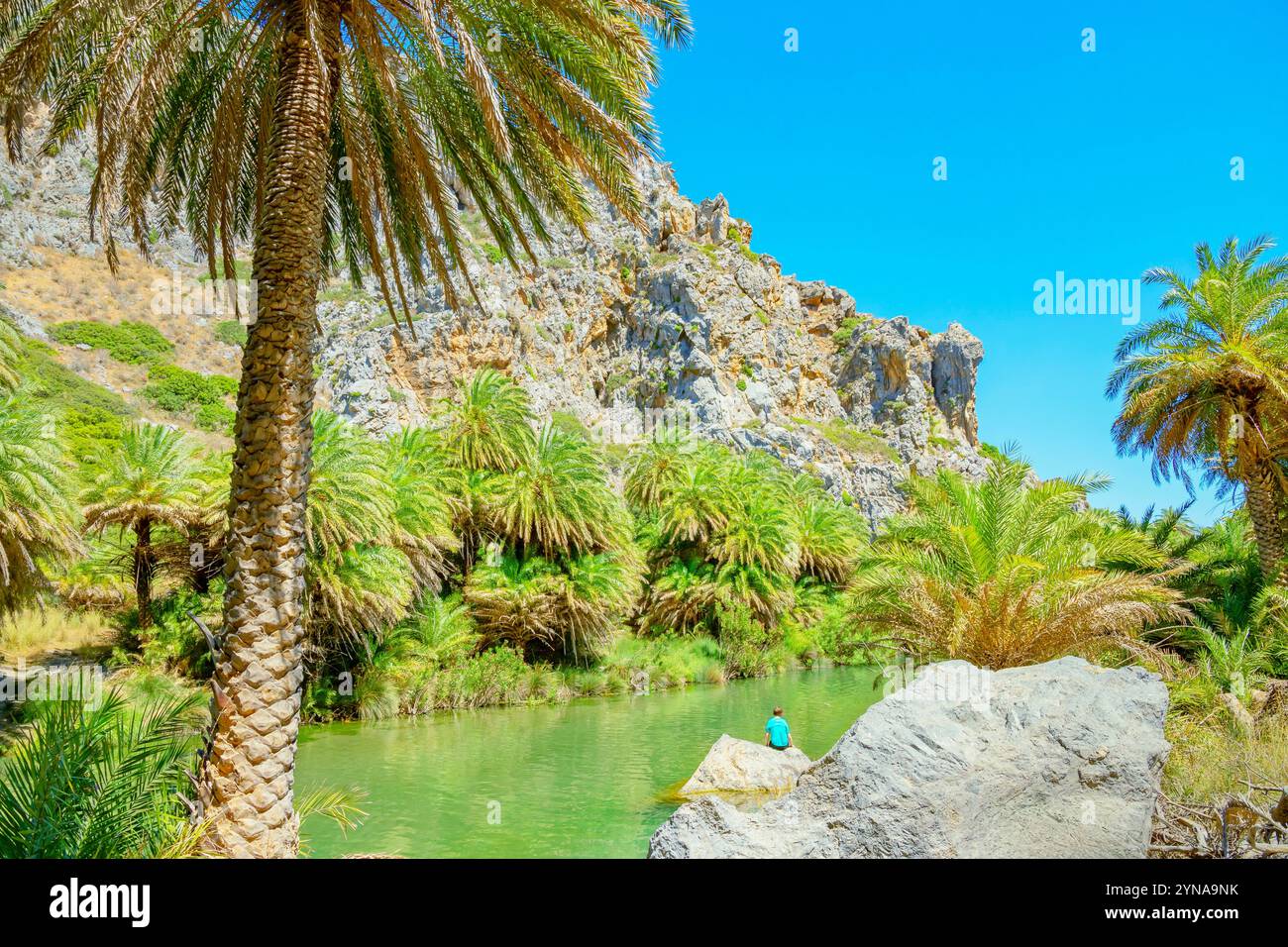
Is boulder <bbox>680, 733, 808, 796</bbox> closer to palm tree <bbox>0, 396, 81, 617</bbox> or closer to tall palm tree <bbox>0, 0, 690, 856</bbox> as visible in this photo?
tall palm tree <bbox>0, 0, 690, 856</bbox>

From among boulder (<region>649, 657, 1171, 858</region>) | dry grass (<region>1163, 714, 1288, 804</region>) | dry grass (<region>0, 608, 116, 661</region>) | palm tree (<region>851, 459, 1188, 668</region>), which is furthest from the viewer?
dry grass (<region>0, 608, 116, 661</region>)

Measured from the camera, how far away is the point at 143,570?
21.2 m

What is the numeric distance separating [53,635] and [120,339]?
132 ft

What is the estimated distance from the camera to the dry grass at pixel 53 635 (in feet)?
68.5

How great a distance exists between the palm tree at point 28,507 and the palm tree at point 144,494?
4.97 m

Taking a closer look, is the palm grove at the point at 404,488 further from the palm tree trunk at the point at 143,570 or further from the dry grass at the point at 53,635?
the dry grass at the point at 53,635

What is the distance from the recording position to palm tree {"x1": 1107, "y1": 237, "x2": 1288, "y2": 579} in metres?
16.8

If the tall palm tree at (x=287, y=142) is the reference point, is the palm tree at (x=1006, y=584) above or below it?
below

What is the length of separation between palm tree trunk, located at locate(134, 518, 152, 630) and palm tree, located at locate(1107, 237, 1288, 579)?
2409 centimetres

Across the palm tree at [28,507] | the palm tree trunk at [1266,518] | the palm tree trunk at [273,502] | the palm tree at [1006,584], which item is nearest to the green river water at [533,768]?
the palm tree trunk at [273,502]

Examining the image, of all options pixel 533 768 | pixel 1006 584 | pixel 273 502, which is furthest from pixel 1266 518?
pixel 273 502

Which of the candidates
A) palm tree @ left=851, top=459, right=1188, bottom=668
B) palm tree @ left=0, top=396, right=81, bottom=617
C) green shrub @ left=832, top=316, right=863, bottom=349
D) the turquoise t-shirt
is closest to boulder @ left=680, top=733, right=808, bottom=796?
the turquoise t-shirt

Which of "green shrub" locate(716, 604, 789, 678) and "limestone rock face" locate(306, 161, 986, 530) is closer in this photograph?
"green shrub" locate(716, 604, 789, 678)
